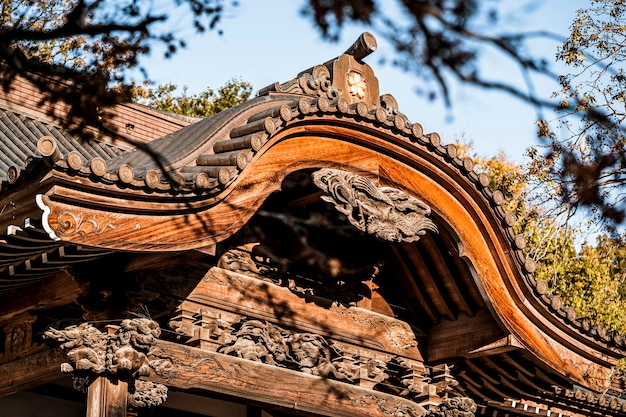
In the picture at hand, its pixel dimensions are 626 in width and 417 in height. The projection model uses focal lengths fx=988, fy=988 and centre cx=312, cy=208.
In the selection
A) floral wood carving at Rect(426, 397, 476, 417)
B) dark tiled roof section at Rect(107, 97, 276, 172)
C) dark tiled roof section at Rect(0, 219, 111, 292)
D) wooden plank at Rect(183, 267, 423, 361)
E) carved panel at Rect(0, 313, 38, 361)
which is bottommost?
floral wood carving at Rect(426, 397, 476, 417)

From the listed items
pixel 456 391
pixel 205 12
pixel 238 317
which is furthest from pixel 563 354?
pixel 205 12

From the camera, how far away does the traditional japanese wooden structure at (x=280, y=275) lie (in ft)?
21.8

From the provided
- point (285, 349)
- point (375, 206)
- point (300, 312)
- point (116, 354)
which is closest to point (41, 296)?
point (116, 354)

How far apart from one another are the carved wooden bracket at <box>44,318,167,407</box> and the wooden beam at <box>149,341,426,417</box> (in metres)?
0.14

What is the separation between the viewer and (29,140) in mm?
9938

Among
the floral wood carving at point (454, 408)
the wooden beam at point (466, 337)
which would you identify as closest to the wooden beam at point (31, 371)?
the floral wood carving at point (454, 408)

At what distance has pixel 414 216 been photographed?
318 inches

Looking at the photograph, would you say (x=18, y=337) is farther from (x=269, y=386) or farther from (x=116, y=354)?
(x=269, y=386)

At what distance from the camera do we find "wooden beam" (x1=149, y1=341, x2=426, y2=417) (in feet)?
24.0

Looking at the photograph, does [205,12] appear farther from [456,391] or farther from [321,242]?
[456,391]

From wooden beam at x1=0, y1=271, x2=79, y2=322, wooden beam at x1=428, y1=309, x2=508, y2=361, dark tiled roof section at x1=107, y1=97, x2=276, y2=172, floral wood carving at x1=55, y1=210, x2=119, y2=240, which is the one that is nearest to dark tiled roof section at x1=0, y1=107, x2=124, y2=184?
dark tiled roof section at x1=107, y1=97, x2=276, y2=172

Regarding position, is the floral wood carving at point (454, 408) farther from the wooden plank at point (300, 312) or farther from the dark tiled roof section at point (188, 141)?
the dark tiled roof section at point (188, 141)

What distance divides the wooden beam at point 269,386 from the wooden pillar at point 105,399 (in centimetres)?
31

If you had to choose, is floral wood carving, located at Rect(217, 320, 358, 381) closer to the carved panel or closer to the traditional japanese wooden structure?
the traditional japanese wooden structure
